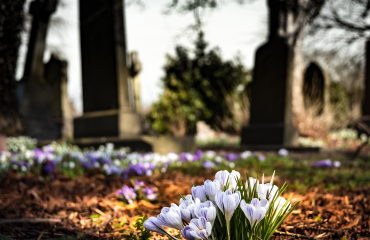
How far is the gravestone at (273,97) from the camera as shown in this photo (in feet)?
29.8

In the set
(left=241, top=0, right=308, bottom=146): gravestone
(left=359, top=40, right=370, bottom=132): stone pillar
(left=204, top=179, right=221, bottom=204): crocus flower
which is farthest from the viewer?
(left=359, top=40, right=370, bottom=132): stone pillar

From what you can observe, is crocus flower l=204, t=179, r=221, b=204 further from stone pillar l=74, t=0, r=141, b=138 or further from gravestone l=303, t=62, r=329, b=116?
gravestone l=303, t=62, r=329, b=116

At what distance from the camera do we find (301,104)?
528 inches

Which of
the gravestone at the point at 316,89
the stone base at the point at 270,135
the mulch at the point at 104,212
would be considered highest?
the gravestone at the point at 316,89

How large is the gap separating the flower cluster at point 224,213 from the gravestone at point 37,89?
1053 cm

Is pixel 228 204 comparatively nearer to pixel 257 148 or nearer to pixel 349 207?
pixel 349 207

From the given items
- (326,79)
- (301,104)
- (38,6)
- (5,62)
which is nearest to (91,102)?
(5,62)

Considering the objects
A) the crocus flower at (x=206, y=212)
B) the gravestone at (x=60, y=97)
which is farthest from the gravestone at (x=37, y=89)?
the crocus flower at (x=206, y=212)

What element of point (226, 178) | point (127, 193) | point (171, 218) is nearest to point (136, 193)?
point (127, 193)

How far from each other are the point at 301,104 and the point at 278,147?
4.92 metres

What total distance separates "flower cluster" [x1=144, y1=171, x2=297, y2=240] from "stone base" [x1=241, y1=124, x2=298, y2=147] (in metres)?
8.20

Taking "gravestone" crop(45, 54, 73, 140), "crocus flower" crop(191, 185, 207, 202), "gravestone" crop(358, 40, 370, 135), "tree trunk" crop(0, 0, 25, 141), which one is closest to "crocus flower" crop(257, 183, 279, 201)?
"crocus flower" crop(191, 185, 207, 202)

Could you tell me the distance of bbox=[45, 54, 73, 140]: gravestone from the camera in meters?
12.3

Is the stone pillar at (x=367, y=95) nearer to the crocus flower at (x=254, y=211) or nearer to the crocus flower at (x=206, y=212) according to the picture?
the crocus flower at (x=254, y=211)
